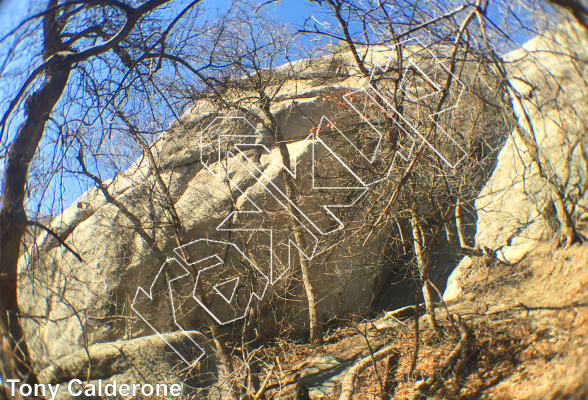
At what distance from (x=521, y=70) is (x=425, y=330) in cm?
331

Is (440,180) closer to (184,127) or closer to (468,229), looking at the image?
(468,229)

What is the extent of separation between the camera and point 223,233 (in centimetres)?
726

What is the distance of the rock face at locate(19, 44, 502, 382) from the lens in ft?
18.7

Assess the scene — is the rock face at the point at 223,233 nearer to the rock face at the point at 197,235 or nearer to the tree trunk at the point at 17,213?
the rock face at the point at 197,235

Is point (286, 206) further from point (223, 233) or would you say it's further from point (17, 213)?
point (17, 213)

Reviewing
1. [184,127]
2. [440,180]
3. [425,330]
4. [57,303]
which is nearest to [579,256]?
[425,330]

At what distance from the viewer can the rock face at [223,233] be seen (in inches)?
225
